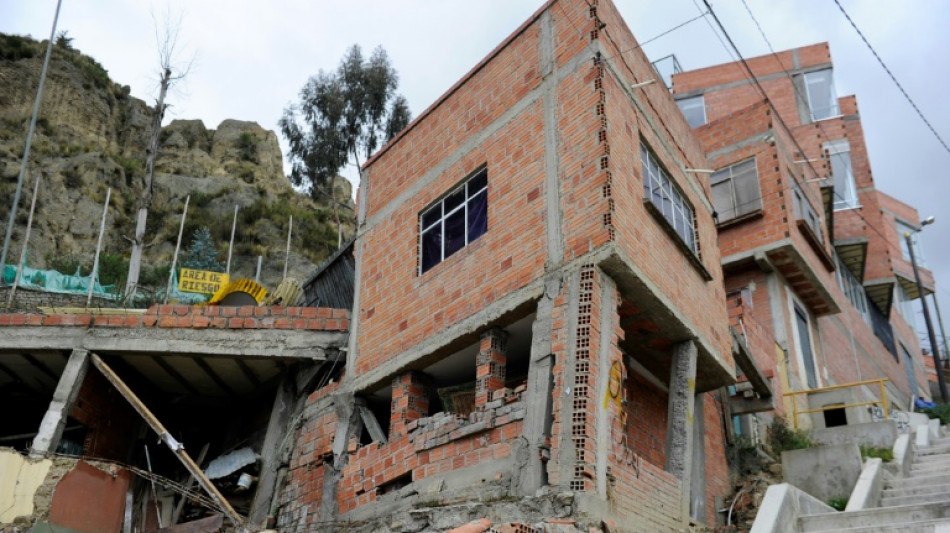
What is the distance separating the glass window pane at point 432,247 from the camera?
38.8 feet

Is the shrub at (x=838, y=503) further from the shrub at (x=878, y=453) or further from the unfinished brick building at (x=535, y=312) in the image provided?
the unfinished brick building at (x=535, y=312)

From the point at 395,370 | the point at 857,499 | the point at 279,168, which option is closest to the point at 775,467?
the point at 857,499

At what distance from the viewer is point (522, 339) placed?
10.8 meters

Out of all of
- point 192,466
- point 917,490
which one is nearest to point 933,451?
point 917,490

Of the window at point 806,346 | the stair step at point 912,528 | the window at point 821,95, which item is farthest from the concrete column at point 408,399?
the window at point 821,95

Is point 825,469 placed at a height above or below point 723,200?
below

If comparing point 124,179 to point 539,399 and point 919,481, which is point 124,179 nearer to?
point 539,399

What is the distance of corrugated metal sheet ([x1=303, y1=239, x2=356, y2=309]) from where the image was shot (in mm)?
14773

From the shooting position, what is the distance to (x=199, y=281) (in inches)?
1081

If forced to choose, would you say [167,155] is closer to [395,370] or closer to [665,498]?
[395,370]

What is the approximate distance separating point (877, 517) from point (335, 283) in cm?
982

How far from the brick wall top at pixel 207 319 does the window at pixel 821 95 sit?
1852cm

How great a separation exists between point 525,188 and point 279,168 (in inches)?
1581

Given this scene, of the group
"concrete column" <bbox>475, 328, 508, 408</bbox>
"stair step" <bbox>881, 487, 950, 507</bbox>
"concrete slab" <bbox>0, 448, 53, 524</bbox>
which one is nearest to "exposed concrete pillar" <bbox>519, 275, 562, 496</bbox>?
"concrete column" <bbox>475, 328, 508, 408</bbox>
